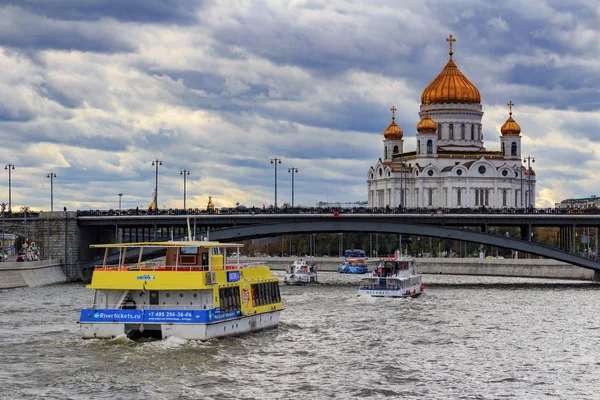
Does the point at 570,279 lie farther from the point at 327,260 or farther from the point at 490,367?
the point at 490,367

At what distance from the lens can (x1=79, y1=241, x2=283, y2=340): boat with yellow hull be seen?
48.7 m

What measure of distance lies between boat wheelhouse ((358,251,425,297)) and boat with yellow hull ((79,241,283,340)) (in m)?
28.3

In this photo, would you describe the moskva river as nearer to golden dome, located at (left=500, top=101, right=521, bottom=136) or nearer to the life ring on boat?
the life ring on boat

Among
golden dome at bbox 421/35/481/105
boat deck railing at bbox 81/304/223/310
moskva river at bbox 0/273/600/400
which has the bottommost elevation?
moskva river at bbox 0/273/600/400

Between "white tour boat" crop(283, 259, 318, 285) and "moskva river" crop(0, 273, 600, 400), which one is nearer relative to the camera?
Result: "moskva river" crop(0, 273, 600, 400)

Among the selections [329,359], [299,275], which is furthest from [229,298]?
[299,275]

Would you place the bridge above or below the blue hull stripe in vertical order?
above

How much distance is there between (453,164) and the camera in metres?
162

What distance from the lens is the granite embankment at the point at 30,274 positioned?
8694 cm

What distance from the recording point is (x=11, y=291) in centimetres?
8375

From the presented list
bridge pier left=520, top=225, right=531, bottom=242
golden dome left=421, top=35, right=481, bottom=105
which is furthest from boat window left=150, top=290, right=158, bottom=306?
golden dome left=421, top=35, right=481, bottom=105

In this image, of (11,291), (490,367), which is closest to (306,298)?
(11,291)

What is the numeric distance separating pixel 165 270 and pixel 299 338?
7383 mm

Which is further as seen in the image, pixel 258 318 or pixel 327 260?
pixel 327 260
